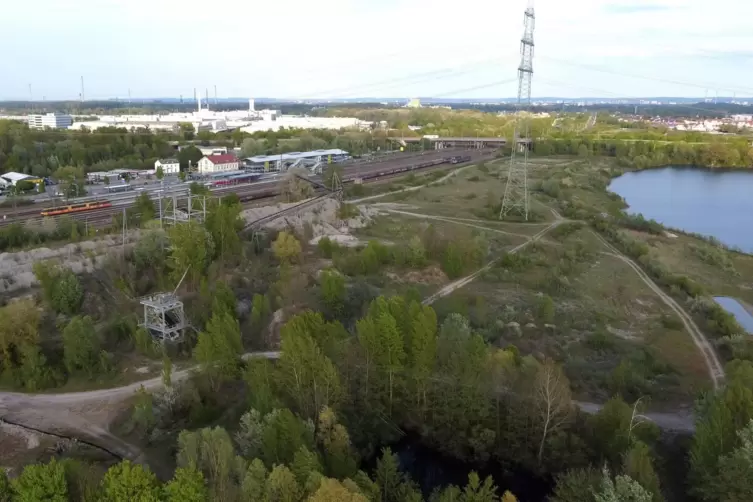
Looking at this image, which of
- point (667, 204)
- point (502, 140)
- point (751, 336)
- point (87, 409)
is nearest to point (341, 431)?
point (87, 409)

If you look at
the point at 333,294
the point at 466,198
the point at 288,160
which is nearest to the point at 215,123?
the point at 288,160

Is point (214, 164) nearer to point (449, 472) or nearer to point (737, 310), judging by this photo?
point (737, 310)

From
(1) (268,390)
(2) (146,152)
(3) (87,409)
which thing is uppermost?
(2) (146,152)

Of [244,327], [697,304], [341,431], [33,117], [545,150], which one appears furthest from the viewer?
[33,117]

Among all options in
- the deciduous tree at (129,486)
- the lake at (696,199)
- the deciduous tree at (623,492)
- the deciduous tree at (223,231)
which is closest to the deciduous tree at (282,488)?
the deciduous tree at (129,486)

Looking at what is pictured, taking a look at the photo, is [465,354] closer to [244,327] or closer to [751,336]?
[244,327]

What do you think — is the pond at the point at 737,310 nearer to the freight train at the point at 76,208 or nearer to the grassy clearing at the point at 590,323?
the grassy clearing at the point at 590,323
